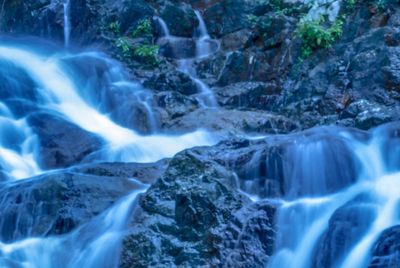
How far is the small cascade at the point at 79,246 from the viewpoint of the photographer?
240 inches

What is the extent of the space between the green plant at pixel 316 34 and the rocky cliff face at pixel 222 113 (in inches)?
1.6

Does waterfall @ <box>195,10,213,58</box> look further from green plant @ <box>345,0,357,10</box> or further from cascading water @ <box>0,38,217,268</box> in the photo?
green plant @ <box>345,0,357,10</box>

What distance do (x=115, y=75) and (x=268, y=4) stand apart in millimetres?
3636

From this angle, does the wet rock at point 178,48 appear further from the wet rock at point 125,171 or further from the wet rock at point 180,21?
the wet rock at point 125,171

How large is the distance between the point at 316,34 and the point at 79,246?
20.7 feet

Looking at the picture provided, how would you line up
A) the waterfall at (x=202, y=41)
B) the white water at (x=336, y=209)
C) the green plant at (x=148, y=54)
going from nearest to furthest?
the white water at (x=336, y=209), the green plant at (x=148, y=54), the waterfall at (x=202, y=41)

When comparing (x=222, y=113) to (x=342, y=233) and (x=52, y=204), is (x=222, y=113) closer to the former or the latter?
(x=52, y=204)

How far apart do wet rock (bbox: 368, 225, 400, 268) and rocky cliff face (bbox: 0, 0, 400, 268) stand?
0.01 metres

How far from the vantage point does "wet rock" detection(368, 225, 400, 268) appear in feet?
15.3

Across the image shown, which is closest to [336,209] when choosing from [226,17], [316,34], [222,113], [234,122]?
[234,122]

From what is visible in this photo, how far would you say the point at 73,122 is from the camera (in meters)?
10.1

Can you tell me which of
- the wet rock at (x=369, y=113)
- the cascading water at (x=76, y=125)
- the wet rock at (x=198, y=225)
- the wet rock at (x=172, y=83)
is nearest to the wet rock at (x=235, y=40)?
the wet rock at (x=172, y=83)

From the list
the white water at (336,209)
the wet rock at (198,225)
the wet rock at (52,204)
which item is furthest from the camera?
the wet rock at (52,204)

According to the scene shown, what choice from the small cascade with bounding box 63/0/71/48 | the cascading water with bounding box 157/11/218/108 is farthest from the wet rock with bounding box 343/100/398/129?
the small cascade with bounding box 63/0/71/48
